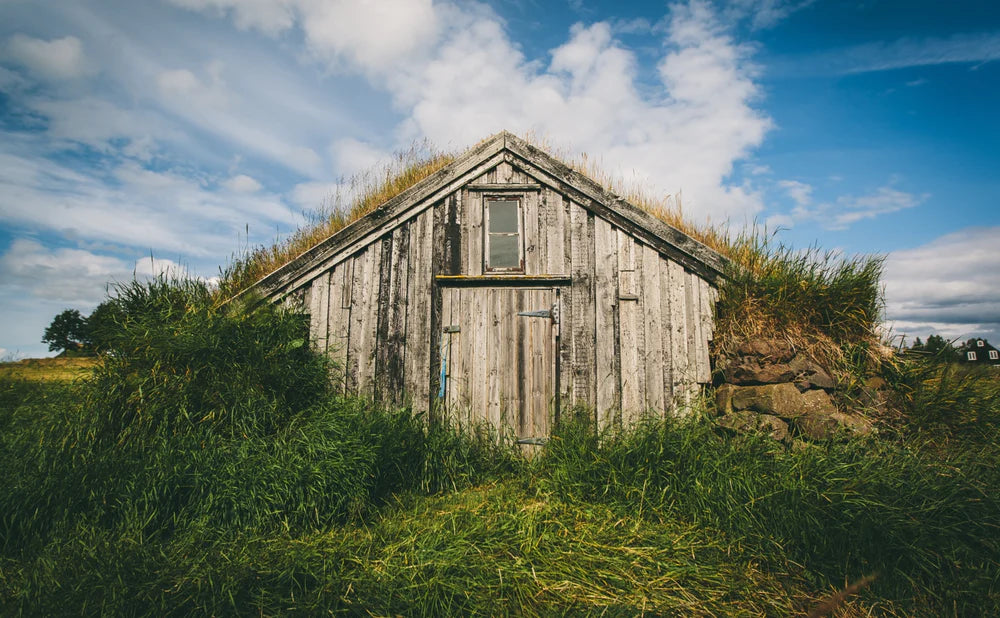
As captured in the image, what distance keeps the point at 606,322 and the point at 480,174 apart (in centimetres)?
255

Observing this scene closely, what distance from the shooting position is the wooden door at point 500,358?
19.1 feet

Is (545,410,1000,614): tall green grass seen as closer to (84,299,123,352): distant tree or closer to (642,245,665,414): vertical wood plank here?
(642,245,665,414): vertical wood plank

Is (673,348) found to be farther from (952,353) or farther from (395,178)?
(395,178)

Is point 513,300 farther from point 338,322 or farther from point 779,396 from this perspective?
point 779,396

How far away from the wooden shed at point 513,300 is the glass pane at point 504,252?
14 millimetres

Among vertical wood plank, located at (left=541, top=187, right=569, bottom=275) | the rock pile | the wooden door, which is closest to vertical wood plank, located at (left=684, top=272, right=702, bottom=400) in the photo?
the rock pile

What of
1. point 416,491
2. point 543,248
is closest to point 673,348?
point 543,248

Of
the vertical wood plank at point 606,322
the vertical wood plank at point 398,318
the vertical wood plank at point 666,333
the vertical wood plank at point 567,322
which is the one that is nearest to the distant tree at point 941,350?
the vertical wood plank at point 666,333

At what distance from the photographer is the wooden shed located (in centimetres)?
584

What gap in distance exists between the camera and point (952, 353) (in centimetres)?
495

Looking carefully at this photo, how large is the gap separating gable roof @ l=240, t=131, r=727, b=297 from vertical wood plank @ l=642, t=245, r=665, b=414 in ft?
0.72

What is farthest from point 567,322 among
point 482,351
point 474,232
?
point 474,232

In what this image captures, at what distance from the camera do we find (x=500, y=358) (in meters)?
5.93

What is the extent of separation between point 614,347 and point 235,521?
4323mm
